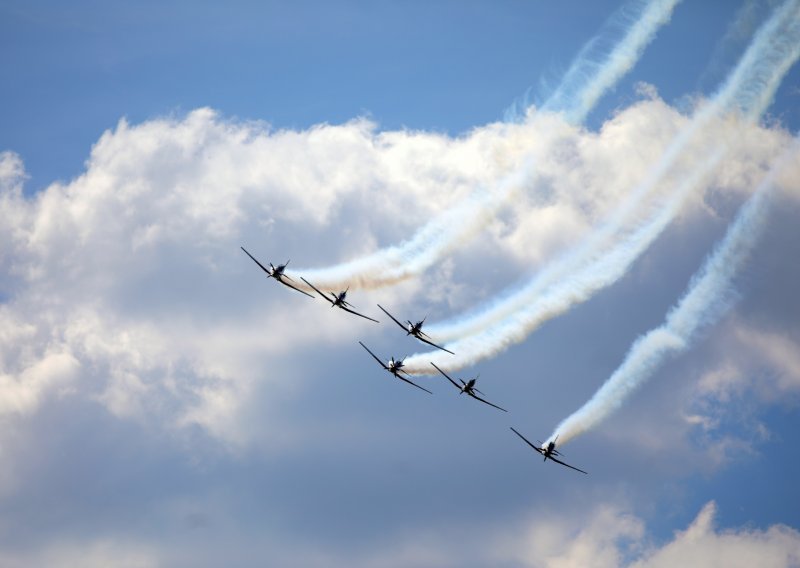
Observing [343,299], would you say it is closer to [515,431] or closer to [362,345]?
→ [362,345]

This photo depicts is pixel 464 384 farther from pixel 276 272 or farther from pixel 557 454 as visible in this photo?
pixel 276 272

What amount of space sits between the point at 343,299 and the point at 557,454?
2283 centimetres

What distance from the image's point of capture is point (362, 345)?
294ft

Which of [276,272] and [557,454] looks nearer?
[276,272]

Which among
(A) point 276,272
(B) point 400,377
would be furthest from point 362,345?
(A) point 276,272

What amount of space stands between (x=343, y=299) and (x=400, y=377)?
9513mm

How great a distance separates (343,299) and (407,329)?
5396mm

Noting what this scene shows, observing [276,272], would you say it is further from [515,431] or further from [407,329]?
[515,431]

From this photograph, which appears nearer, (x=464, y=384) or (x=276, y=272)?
(x=276, y=272)

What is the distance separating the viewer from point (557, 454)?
91812 mm

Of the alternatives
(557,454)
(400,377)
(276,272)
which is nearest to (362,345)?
(400,377)

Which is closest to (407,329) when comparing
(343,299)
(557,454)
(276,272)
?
(343,299)

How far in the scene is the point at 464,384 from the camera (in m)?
89.5

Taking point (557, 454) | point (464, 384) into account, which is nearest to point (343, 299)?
point (464, 384)
